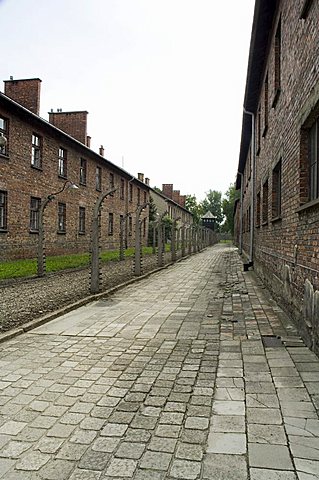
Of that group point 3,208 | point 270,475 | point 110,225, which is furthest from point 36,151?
→ point 270,475

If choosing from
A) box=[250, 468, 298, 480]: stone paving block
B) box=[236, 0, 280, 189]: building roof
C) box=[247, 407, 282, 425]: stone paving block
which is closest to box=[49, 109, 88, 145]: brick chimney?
box=[236, 0, 280, 189]: building roof

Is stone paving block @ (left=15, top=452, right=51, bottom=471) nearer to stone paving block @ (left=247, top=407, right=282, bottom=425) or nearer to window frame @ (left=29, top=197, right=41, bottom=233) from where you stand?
stone paving block @ (left=247, top=407, right=282, bottom=425)

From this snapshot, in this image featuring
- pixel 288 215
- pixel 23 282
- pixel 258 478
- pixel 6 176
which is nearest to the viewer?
pixel 258 478

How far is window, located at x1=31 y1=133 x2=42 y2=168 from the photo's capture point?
18.2 m

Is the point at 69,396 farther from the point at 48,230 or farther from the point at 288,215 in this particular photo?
the point at 48,230

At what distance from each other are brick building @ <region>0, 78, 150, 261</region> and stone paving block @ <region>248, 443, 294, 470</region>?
1116cm

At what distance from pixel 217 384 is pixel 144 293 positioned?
574 centimetres

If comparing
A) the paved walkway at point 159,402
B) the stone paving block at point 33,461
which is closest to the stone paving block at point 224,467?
the paved walkway at point 159,402

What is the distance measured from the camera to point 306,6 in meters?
4.97

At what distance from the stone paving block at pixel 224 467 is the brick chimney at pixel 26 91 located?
62.2 feet

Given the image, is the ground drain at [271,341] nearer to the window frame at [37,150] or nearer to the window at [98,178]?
the window frame at [37,150]

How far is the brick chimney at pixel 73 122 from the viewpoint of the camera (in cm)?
2442

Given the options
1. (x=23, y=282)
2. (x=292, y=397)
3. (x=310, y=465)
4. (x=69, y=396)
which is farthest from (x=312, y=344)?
(x=23, y=282)

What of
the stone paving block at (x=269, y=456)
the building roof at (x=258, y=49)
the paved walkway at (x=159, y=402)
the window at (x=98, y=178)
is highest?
the building roof at (x=258, y=49)
